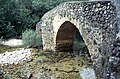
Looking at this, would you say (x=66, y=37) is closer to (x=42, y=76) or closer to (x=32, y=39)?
(x=32, y=39)

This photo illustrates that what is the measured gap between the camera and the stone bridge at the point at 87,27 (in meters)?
6.41

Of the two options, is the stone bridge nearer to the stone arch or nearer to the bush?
the stone arch

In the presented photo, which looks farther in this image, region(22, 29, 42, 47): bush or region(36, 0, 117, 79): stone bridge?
region(22, 29, 42, 47): bush

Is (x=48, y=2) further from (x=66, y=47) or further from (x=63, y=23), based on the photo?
(x=63, y=23)

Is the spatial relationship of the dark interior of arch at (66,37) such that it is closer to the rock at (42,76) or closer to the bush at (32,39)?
the bush at (32,39)

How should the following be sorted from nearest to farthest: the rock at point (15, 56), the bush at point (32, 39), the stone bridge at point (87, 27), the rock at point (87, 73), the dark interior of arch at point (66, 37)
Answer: the stone bridge at point (87, 27) < the rock at point (87, 73) < the rock at point (15, 56) < the dark interior of arch at point (66, 37) < the bush at point (32, 39)

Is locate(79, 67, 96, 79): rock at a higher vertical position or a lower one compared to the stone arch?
lower

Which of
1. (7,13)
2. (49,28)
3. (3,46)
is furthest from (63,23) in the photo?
(7,13)

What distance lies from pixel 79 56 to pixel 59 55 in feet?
2.87

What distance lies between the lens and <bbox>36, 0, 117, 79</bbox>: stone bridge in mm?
6414

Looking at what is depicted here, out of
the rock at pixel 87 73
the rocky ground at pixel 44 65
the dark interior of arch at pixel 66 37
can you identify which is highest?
the dark interior of arch at pixel 66 37

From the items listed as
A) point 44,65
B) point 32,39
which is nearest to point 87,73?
point 44,65

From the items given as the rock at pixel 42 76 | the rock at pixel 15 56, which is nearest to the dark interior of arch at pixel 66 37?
the rock at pixel 15 56

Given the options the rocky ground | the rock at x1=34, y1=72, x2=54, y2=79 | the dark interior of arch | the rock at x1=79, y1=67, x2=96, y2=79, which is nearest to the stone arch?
the dark interior of arch
